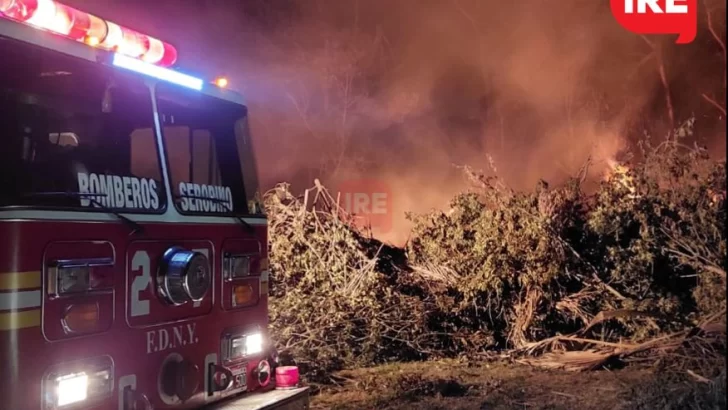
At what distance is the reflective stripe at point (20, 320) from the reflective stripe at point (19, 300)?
2 centimetres

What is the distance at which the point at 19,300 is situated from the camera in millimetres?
2365

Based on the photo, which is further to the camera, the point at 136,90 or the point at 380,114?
the point at 380,114

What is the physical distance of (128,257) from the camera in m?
2.81

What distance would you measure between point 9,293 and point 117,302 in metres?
0.48

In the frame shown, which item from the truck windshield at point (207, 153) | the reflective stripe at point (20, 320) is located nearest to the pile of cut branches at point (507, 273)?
the truck windshield at point (207, 153)

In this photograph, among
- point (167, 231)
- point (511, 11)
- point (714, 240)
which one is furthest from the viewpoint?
point (511, 11)

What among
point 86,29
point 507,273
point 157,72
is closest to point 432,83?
point 507,273

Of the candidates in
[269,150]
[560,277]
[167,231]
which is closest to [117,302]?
[167,231]

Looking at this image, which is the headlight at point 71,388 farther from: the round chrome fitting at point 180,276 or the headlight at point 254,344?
the headlight at point 254,344

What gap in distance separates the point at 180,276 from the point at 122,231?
327 millimetres

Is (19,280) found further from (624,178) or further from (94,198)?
(624,178)

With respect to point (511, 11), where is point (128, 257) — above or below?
below

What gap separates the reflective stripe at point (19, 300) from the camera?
91.9 inches

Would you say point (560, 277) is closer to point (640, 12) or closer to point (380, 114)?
point (640, 12)
